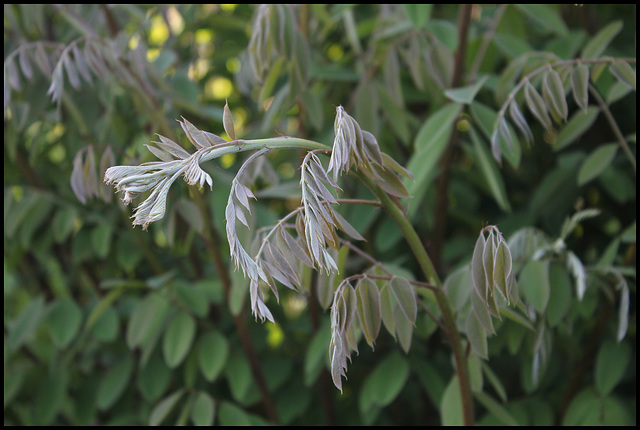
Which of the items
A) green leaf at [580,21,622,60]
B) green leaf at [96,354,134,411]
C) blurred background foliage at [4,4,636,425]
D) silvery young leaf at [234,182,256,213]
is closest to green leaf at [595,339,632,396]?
blurred background foliage at [4,4,636,425]

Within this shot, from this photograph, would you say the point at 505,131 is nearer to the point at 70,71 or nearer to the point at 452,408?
the point at 452,408

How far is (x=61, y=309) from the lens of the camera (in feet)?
2.97

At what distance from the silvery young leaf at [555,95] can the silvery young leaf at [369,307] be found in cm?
25

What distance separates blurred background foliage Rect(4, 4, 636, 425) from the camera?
723mm

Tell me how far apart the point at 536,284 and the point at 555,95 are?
193 millimetres

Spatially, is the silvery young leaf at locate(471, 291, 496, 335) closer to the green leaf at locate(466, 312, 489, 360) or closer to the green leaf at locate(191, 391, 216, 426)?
the green leaf at locate(466, 312, 489, 360)


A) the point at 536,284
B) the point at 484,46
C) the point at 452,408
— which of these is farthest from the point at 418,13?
the point at 452,408

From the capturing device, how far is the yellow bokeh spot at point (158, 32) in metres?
1.13

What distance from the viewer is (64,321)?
0.89 metres

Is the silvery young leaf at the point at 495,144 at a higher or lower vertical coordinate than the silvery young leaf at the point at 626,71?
lower

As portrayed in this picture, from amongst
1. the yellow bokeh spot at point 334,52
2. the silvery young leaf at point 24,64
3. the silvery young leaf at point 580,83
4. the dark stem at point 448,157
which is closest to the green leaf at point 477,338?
the silvery young leaf at point 580,83

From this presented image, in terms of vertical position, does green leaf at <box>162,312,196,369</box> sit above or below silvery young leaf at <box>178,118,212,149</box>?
below

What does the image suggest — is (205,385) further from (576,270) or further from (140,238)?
(576,270)

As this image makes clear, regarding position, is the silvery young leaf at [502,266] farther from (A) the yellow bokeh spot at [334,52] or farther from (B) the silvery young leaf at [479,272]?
(A) the yellow bokeh spot at [334,52]
